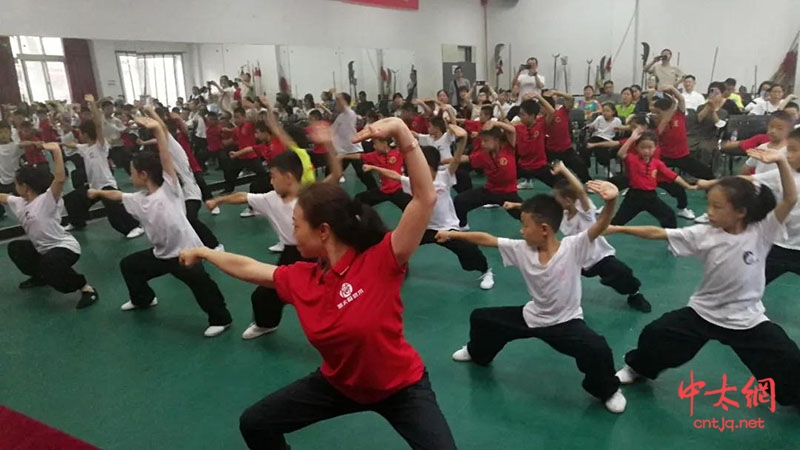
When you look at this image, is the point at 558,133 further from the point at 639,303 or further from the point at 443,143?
the point at 639,303

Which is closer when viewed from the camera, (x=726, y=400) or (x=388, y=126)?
(x=388, y=126)

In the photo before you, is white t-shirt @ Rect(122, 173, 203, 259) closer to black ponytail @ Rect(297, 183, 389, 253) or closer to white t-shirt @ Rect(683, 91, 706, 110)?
black ponytail @ Rect(297, 183, 389, 253)

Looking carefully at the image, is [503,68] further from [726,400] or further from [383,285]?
[383,285]

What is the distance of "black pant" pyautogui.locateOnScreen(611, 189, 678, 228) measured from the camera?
4.74m

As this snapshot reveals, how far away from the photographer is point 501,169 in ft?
16.7

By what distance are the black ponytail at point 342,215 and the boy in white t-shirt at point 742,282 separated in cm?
156

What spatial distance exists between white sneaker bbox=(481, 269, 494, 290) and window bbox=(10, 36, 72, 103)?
5506mm

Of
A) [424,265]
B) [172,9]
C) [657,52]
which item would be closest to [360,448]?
[424,265]

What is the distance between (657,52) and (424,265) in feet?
34.0

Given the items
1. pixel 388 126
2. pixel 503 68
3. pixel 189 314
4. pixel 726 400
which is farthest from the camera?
pixel 503 68

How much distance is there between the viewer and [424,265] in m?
4.81

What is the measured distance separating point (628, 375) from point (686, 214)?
350 cm

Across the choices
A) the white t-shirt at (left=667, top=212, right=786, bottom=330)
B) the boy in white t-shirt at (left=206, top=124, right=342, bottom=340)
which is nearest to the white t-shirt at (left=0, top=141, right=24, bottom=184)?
the boy in white t-shirt at (left=206, top=124, right=342, bottom=340)

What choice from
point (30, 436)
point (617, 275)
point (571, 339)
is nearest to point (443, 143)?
point (617, 275)
